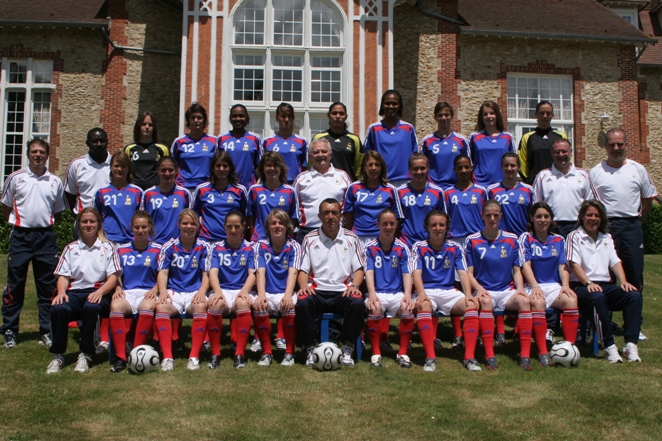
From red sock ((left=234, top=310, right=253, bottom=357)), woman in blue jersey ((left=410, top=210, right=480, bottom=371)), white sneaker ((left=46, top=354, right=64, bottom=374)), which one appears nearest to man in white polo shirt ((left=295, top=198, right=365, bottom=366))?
red sock ((left=234, top=310, right=253, bottom=357))

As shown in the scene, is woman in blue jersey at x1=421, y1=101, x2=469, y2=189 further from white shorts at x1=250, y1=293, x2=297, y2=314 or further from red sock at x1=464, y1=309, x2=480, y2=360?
white shorts at x1=250, y1=293, x2=297, y2=314

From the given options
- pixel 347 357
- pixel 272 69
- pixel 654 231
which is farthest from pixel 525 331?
pixel 654 231

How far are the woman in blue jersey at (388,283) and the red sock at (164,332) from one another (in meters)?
1.91

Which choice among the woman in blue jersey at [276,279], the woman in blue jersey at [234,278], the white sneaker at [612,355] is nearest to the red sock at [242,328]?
the woman in blue jersey at [234,278]

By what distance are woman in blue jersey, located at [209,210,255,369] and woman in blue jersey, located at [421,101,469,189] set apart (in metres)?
2.44

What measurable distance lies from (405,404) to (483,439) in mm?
818

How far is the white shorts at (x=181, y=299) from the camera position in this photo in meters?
6.36

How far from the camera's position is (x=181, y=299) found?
645 centimetres

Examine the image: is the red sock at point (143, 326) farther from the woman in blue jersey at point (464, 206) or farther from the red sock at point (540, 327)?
the red sock at point (540, 327)

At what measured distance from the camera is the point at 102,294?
6.27 meters

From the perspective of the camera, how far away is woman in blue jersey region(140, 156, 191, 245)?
277 inches

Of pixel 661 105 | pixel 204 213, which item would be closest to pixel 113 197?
pixel 204 213

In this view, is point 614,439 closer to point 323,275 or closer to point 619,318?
point 323,275

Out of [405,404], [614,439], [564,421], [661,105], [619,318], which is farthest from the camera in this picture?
Answer: [661,105]
